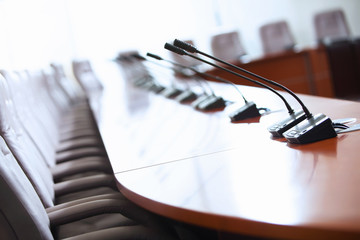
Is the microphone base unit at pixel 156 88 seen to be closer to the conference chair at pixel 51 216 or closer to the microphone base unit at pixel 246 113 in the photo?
the microphone base unit at pixel 246 113

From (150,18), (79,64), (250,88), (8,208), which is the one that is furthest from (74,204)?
(150,18)

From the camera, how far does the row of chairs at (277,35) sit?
339 inches

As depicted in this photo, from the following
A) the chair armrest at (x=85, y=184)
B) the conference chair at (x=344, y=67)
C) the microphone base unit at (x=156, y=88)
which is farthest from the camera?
the conference chair at (x=344, y=67)

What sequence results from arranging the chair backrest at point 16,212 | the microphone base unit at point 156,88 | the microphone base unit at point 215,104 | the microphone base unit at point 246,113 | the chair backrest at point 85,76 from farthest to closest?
the chair backrest at point 85,76, the microphone base unit at point 156,88, the microphone base unit at point 215,104, the microphone base unit at point 246,113, the chair backrest at point 16,212

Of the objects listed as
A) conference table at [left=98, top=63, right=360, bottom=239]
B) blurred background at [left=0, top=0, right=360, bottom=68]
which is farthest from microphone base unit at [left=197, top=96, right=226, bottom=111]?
blurred background at [left=0, top=0, right=360, bottom=68]

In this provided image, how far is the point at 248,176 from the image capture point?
1.41 m

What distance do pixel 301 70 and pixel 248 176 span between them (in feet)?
19.3

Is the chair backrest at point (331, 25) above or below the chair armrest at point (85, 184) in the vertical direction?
→ below

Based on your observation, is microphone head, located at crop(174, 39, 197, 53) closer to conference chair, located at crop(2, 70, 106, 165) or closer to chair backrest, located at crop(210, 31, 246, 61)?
conference chair, located at crop(2, 70, 106, 165)

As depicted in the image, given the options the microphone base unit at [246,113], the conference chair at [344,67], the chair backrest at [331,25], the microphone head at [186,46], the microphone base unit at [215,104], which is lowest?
the conference chair at [344,67]

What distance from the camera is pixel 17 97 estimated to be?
296 centimetres

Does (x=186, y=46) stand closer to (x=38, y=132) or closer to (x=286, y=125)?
(x=286, y=125)

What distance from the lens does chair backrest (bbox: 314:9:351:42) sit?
8.61 meters

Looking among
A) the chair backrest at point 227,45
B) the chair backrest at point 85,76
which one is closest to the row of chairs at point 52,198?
the chair backrest at point 85,76
